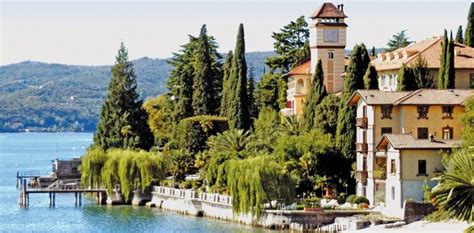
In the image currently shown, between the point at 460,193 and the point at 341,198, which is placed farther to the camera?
the point at 341,198

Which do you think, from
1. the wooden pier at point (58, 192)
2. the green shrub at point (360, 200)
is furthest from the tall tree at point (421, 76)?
the wooden pier at point (58, 192)

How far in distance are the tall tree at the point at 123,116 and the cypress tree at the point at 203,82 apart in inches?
197

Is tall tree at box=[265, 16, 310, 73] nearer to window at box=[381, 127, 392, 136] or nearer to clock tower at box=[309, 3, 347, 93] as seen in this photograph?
clock tower at box=[309, 3, 347, 93]

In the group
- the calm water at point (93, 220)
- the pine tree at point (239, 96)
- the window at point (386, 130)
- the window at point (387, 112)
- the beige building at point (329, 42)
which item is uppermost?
the beige building at point (329, 42)

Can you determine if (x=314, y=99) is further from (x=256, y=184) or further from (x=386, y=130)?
(x=256, y=184)

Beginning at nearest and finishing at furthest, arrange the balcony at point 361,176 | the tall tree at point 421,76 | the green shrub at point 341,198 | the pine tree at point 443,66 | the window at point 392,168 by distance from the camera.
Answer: the window at point 392,168
the balcony at point 361,176
the green shrub at point 341,198
the pine tree at point 443,66
the tall tree at point 421,76

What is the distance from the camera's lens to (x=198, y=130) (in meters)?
96.8

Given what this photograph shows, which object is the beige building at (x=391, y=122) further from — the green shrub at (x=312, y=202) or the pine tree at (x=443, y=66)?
the pine tree at (x=443, y=66)

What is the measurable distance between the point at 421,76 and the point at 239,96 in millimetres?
16640

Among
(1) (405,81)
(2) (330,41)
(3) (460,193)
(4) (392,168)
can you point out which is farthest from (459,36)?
(3) (460,193)

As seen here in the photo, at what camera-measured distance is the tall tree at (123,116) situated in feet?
340

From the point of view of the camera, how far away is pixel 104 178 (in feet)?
285

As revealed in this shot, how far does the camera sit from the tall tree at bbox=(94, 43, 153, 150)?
104 metres

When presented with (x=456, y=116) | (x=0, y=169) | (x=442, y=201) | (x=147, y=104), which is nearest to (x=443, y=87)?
(x=456, y=116)
